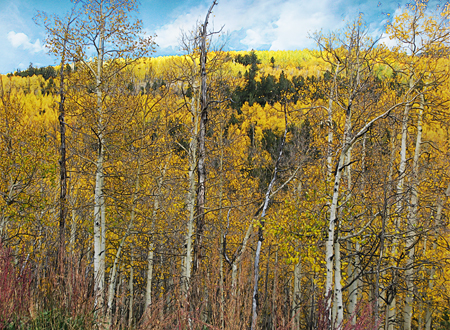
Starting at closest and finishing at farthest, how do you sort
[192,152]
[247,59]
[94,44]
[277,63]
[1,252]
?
[1,252] < [192,152] < [94,44] < [247,59] < [277,63]

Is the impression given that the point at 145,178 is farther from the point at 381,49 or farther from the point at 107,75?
the point at 381,49

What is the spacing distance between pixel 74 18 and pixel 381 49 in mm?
9429

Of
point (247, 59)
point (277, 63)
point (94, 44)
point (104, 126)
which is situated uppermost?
point (277, 63)

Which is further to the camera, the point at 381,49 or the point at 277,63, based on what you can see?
the point at 277,63

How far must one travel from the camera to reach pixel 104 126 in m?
7.76

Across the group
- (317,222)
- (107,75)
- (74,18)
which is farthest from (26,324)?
(74,18)

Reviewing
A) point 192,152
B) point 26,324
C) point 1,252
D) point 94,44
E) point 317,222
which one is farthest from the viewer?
point 94,44

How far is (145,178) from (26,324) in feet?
28.1

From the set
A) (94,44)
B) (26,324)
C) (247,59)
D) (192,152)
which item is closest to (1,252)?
(26,324)

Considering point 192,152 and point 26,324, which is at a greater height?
point 192,152

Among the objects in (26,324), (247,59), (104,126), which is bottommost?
(26,324)

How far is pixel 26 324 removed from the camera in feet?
10.6

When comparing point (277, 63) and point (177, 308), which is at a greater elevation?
point (277, 63)

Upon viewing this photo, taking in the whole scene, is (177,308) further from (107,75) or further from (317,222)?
(107,75)
